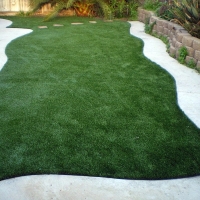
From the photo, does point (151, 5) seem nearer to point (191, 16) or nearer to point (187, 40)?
point (191, 16)

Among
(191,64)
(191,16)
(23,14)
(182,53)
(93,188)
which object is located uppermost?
(191,16)

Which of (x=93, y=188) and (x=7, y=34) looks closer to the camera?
(x=93, y=188)

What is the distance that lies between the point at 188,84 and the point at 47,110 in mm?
2124

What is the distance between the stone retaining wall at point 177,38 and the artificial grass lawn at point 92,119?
632mm

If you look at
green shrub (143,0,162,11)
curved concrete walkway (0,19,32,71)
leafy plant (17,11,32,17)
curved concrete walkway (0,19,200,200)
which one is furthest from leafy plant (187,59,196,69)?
leafy plant (17,11,32,17)

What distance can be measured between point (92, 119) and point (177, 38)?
119 inches

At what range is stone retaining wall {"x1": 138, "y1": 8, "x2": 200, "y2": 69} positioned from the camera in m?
4.55

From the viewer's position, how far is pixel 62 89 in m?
3.71

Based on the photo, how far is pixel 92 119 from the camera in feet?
9.66

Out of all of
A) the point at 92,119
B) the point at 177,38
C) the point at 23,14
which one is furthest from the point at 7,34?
the point at 92,119

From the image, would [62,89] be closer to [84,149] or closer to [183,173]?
[84,149]

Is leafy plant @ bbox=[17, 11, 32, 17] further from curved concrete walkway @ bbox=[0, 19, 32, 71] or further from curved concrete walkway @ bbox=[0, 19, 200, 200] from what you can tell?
curved concrete walkway @ bbox=[0, 19, 200, 200]

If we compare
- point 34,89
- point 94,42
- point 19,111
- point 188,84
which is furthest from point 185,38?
point 19,111

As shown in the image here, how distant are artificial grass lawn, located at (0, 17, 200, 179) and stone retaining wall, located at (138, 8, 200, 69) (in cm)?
63
